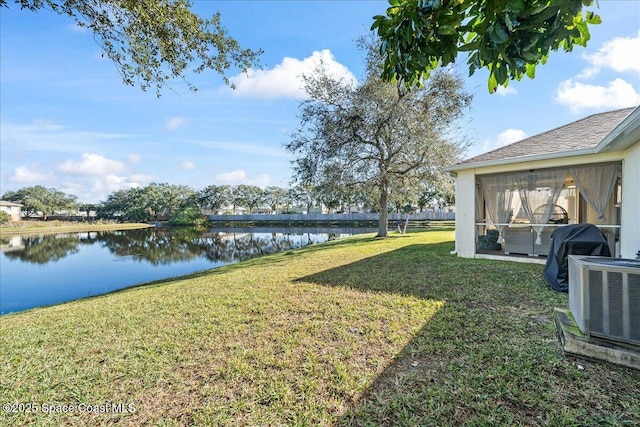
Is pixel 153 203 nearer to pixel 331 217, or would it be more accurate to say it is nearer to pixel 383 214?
pixel 331 217

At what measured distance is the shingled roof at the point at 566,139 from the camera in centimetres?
649

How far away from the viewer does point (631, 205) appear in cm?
505

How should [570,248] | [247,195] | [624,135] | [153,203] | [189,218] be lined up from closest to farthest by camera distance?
[624,135] → [570,248] → [189,218] → [153,203] → [247,195]

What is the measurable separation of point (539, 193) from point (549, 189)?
0.21m

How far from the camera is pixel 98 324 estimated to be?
4.11 m

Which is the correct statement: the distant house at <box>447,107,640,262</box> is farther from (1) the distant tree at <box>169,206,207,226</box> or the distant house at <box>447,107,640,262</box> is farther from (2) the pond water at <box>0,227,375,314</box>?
(1) the distant tree at <box>169,206,207,226</box>

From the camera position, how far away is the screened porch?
6.32 m

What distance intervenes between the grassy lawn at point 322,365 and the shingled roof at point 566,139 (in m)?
3.83

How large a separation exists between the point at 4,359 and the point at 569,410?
5.21 m

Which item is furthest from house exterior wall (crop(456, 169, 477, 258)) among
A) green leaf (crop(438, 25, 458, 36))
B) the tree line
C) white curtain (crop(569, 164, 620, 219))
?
the tree line

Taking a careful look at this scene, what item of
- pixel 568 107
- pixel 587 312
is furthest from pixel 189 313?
pixel 568 107

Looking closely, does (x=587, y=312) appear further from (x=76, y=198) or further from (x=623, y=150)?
(x=76, y=198)

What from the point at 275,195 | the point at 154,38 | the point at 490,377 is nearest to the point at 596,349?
the point at 490,377

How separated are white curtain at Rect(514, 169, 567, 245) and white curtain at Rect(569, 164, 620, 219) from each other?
0.33 m
